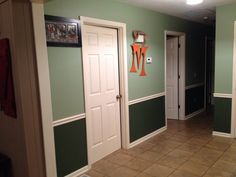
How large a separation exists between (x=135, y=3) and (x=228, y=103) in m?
2.35

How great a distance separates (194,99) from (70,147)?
146 inches

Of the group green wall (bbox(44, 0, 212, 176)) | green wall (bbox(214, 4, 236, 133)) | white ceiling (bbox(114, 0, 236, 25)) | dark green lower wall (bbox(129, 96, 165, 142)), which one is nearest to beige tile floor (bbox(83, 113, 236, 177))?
dark green lower wall (bbox(129, 96, 165, 142))

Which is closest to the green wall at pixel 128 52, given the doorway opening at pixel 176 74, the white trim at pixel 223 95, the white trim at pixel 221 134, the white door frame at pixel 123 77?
the white door frame at pixel 123 77

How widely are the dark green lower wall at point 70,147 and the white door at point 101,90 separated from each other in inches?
4.8

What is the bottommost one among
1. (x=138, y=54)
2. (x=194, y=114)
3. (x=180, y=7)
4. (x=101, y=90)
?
(x=194, y=114)

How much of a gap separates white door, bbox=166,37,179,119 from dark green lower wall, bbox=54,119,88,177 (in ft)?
9.33

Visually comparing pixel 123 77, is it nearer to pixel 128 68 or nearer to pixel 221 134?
pixel 128 68

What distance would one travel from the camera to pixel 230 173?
8.61 ft

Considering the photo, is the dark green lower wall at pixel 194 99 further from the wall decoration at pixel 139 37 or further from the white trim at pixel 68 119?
the white trim at pixel 68 119

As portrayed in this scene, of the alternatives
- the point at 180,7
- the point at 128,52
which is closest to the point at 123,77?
the point at 128,52

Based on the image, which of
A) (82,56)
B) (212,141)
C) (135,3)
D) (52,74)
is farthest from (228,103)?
(52,74)

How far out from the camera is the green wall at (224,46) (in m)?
3.56

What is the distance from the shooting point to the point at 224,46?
3.65 m

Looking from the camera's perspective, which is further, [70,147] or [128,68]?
[128,68]
